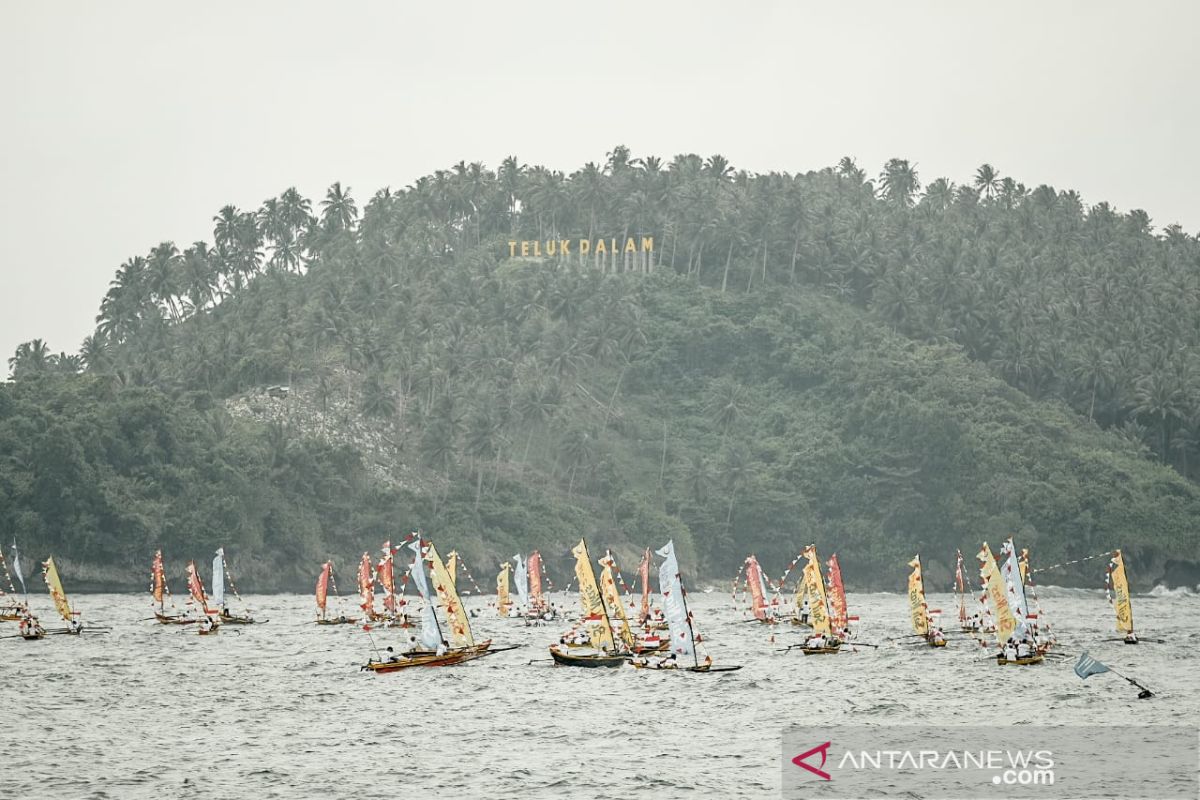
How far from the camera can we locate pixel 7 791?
50375mm

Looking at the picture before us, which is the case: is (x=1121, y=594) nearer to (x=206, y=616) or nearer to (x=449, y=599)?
(x=449, y=599)

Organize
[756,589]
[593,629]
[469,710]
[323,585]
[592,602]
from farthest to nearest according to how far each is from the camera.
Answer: [756,589]
[323,585]
[593,629]
[592,602]
[469,710]

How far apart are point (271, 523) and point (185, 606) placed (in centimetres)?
3802

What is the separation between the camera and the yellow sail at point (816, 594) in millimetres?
82500

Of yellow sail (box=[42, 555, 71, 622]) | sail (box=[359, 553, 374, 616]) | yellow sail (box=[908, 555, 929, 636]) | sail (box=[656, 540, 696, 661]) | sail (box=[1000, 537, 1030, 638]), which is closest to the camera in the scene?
sail (box=[656, 540, 696, 661])

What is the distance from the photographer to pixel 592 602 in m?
76.4

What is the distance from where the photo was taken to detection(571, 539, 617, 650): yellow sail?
7469 cm

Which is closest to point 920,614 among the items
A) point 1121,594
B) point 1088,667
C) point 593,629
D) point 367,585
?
point 1121,594

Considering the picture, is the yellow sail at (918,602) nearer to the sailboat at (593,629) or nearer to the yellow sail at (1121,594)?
the yellow sail at (1121,594)

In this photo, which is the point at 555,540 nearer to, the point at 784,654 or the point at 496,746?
the point at 784,654

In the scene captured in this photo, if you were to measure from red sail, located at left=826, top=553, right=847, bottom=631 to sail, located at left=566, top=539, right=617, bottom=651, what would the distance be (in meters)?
16.3

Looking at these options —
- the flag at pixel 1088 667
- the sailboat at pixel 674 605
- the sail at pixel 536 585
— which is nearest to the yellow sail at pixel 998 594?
the sailboat at pixel 674 605

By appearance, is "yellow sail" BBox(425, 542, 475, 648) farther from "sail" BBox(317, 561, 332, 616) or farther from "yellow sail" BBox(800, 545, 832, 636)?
"sail" BBox(317, 561, 332, 616)

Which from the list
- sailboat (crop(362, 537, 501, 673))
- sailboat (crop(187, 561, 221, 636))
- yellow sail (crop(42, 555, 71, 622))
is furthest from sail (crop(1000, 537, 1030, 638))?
yellow sail (crop(42, 555, 71, 622))
